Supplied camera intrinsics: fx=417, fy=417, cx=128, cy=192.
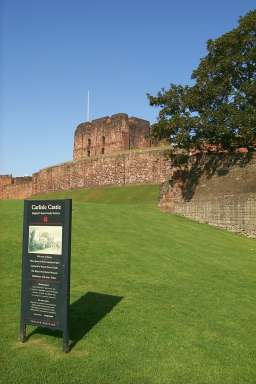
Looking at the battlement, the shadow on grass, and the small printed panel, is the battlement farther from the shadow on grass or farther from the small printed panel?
the small printed panel

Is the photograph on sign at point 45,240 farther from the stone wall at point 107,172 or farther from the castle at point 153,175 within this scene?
the stone wall at point 107,172

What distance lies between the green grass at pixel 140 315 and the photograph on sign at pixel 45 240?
3.97 ft

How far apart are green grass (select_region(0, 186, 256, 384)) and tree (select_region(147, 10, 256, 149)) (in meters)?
8.72

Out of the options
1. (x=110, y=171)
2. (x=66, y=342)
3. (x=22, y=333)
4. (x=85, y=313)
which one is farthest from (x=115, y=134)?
(x=66, y=342)

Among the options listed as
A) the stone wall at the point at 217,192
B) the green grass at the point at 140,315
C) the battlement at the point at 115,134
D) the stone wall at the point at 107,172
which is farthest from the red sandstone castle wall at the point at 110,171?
the green grass at the point at 140,315

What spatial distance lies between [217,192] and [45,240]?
15.2 metres

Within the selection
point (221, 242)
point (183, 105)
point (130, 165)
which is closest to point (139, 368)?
point (221, 242)

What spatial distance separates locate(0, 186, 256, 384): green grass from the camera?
15.7 feet

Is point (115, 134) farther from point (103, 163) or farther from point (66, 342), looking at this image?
point (66, 342)

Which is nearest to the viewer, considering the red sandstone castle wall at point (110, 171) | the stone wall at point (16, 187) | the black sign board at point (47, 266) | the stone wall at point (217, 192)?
the black sign board at point (47, 266)

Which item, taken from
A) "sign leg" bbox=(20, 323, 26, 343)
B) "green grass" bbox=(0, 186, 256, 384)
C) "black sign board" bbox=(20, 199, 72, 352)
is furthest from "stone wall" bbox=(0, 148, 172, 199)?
"sign leg" bbox=(20, 323, 26, 343)

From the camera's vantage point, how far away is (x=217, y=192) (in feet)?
64.4

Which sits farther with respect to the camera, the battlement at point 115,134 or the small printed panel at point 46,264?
the battlement at point 115,134

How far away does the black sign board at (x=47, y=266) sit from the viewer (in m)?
5.26
